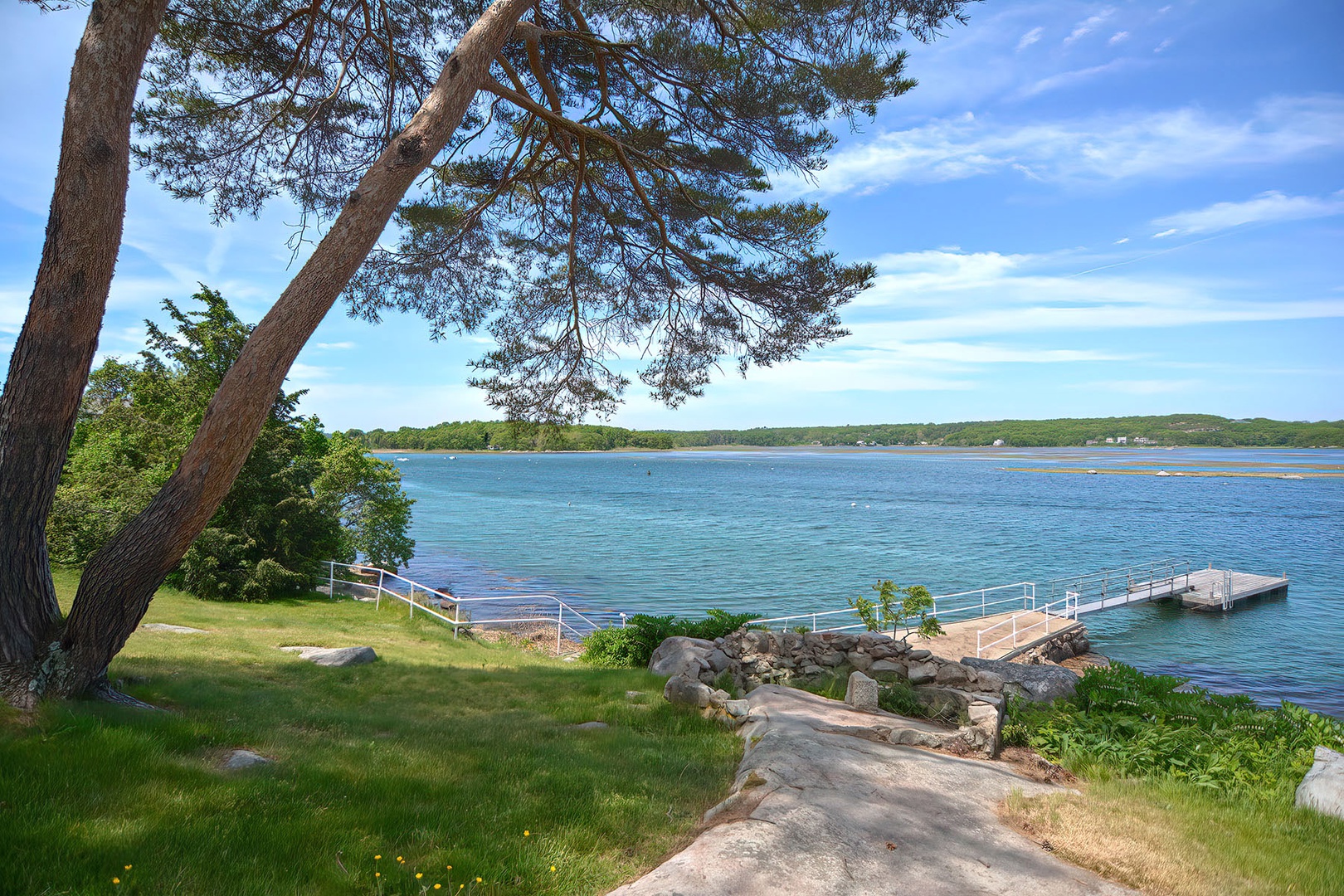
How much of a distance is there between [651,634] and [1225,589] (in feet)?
75.9

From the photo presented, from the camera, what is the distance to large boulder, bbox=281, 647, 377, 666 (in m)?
8.34

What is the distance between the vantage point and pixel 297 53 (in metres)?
7.65

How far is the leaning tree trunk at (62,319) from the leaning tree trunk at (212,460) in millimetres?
279

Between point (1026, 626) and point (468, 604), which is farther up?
point (1026, 626)

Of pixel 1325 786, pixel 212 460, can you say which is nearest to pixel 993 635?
pixel 1325 786

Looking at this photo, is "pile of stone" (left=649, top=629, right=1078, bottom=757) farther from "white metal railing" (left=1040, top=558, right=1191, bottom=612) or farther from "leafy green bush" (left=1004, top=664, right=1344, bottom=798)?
"white metal railing" (left=1040, top=558, right=1191, bottom=612)

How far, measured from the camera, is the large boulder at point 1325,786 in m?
4.38

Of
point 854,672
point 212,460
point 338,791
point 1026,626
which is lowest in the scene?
point 1026,626

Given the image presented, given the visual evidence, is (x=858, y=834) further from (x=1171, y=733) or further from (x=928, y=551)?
(x=928, y=551)

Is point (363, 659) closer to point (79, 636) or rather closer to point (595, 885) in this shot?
point (79, 636)

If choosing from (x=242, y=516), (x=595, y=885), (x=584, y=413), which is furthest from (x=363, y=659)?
(x=242, y=516)

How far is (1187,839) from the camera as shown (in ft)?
12.6

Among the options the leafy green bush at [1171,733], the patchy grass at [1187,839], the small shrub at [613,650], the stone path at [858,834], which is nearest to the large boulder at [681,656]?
the small shrub at [613,650]

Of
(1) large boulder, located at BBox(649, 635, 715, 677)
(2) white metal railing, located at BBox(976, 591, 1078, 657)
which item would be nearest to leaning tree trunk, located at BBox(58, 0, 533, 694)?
(1) large boulder, located at BBox(649, 635, 715, 677)
